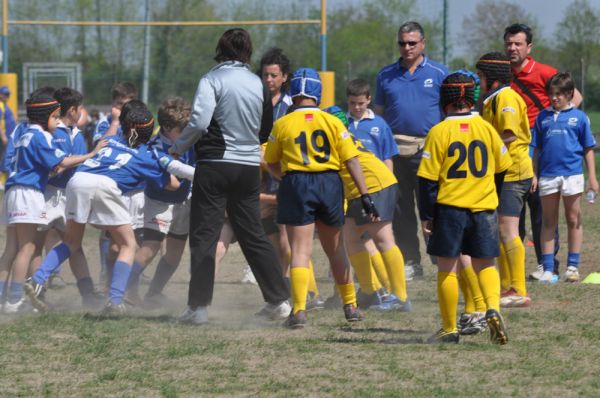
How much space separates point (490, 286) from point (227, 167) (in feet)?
6.28

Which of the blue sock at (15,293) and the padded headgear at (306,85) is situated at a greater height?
the padded headgear at (306,85)

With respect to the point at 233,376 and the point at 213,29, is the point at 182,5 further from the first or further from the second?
the point at 233,376

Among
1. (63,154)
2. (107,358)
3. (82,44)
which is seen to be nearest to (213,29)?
(82,44)

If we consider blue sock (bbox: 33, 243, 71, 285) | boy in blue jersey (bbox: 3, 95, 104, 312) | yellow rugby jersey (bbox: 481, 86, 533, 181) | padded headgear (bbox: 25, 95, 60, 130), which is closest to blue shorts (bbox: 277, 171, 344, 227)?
yellow rugby jersey (bbox: 481, 86, 533, 181)

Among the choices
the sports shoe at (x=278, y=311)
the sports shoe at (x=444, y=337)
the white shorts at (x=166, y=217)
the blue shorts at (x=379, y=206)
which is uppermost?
the blue shorts at (x=379, y=206)

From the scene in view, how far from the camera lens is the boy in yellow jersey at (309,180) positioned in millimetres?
6988

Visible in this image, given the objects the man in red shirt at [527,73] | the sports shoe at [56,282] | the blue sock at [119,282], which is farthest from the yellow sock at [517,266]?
the sports shoe at [56,282]

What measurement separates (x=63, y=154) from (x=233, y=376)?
3.15 meters

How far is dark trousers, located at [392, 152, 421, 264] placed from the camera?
32.9 ft

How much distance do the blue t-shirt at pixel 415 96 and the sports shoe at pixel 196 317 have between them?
3.31 meters

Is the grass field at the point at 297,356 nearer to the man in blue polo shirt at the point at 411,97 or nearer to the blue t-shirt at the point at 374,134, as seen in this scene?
the blue t-shirt at the point at 374,134

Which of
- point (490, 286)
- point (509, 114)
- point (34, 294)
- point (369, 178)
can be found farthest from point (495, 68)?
point (34, 294)

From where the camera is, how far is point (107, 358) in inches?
240

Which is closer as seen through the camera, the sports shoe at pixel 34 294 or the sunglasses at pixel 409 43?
the sports shoe at pixel 34 294
